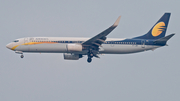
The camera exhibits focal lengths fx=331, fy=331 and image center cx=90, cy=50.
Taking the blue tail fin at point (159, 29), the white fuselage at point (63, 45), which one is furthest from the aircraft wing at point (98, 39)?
the blue tail fin at point (159, 29)

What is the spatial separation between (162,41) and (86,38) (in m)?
13.1

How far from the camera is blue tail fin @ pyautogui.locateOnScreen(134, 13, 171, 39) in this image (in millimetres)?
60219

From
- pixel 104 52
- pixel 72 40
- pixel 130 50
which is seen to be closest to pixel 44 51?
pixel 72 40

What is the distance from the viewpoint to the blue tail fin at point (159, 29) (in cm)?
6022

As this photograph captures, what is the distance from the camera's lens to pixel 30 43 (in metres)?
56.4

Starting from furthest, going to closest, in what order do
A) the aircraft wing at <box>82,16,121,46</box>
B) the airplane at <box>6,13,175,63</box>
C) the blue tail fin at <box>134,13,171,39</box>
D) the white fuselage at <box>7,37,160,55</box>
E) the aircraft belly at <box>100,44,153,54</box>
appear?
the blue tail fin at <box>134,13,171,39</box>
the aircraft belly at <box>100,44,153,54</box>
the white fuselage at <box>7,37,160,55</box>
the airplane at <box>6,13,175,63</box>
the aircraft wing at <box>82,16,121,46</box>

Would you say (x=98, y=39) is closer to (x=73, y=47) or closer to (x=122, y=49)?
(x=73, y=47)

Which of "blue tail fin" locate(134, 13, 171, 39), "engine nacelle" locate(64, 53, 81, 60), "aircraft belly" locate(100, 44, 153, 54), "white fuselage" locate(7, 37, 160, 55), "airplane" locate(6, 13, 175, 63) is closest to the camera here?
"airplane" locate(6, 13, 175, 63)

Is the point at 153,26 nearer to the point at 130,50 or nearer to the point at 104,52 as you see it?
the point at 130,50

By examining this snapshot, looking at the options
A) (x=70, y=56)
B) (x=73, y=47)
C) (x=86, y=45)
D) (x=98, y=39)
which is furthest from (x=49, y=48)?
(x=98, y=39)

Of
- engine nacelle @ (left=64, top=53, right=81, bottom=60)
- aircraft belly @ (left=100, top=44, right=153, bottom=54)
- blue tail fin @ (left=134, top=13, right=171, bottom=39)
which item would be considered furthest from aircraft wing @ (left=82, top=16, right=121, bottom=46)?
blue tail fin @ (left=134, top=13, right=171, bottom=39)

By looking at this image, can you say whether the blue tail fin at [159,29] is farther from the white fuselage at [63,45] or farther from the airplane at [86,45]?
the white fuselage at [63,45]

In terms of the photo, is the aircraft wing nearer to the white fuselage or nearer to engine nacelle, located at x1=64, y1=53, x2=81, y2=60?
the white fuselage

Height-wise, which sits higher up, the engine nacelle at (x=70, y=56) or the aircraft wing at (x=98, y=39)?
the aircraft wing at (x=98, y=39)
